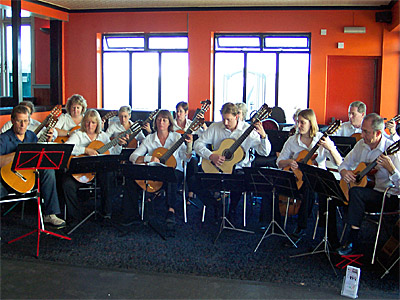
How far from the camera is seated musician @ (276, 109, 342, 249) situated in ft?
14.4

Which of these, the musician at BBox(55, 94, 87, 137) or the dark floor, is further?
the musician at BBox(55, 94, 87, 137)

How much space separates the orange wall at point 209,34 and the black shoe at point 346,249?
6454 mm

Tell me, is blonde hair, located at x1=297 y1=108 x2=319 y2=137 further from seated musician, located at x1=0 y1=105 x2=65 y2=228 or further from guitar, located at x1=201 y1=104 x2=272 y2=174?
seated musician, located at x1=0 y1=105 x2=65 y2=228

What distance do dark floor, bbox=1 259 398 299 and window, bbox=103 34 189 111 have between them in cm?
776

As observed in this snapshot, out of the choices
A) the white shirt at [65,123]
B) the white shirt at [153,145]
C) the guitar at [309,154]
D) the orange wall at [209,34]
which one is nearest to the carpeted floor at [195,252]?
the guitar at [309,154]

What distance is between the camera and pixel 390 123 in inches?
226

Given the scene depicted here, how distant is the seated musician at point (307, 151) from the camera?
4.40 m

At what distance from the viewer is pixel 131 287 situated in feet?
11.4

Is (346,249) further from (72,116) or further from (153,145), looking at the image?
(72,116)

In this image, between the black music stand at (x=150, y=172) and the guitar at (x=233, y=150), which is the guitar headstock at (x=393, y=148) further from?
the black music stand at (x=150, y=172)

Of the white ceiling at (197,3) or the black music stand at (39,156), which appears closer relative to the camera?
the black music stand at (39,156)

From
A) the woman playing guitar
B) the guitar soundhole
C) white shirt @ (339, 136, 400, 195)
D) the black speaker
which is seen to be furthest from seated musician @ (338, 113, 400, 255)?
the black speaker

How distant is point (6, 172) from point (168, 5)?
274 inches

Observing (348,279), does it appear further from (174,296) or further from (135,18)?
(135,18)
